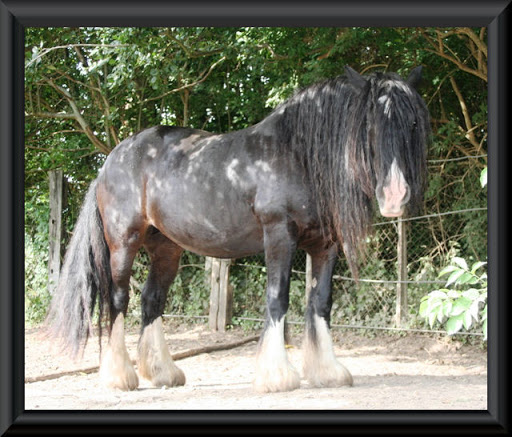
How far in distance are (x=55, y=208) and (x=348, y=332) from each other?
4996 mm

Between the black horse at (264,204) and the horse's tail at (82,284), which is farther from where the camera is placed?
the horse's tail at (82,284)

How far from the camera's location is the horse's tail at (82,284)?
209 inches

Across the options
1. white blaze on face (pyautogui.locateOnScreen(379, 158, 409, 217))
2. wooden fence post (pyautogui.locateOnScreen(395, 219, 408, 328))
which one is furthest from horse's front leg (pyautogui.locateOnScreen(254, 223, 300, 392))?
wooden fence post (pyautogui.locateOnScreen(395, 219, 408, 328))

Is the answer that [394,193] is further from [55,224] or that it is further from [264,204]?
[55,224]

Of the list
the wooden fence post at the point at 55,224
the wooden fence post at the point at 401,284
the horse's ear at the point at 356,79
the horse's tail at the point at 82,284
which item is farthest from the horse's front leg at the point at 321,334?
Answer: the wooden fence post at the point at 55,224

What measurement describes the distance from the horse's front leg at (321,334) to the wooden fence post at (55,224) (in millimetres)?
5981

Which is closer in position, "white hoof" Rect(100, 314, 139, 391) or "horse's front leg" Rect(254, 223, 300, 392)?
"horse's front leg" Rect(254, 223, 300, 392)

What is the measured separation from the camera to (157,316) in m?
5.59

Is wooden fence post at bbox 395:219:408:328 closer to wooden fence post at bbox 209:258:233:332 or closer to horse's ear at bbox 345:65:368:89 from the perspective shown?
wooden fence post at bbox 209:258:233:332

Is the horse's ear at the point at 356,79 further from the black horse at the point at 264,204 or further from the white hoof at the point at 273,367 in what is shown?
the white hoof at the point at 273,367

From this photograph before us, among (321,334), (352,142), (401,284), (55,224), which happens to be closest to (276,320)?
(321,334)

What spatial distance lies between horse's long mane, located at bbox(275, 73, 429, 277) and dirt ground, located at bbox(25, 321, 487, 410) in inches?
40.8

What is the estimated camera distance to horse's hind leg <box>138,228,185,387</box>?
5.39m

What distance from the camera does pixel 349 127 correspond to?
4480 millimetres
